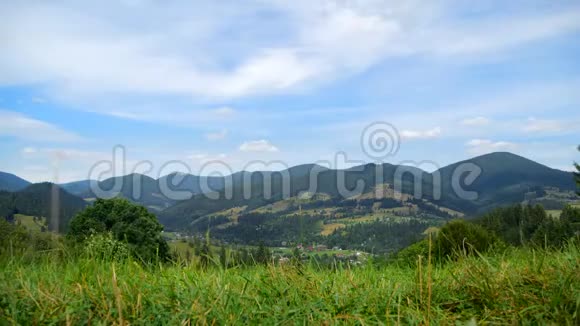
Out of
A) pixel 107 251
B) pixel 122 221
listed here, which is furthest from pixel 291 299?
pixel 122 221

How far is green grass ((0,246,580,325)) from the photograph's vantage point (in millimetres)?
3697

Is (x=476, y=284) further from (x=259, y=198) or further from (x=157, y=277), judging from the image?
(x=259, y=198)

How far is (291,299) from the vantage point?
425cm

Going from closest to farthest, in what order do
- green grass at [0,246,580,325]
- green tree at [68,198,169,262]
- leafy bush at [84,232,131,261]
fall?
green grass at [0,246,580,325]
leafy bush at [84,232,131,261]
green tree at [68,198,169,262]

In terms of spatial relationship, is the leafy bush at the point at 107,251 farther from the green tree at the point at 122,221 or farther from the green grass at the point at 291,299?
the green tree at the point at 122,221

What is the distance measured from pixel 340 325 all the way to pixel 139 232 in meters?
40.4

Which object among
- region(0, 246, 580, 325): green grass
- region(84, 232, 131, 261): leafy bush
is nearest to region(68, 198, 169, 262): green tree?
region(84, 232, 131, 261): leafy bush

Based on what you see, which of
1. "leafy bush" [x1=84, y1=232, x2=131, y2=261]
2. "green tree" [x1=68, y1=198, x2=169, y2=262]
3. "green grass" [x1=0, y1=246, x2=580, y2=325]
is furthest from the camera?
"green tree" [x1=68, y1=198, x2=169, y2=262]

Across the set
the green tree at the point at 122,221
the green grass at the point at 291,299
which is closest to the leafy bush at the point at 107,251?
the green grass at the point at 291,299

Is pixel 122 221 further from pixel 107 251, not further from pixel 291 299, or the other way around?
pixel 291 299

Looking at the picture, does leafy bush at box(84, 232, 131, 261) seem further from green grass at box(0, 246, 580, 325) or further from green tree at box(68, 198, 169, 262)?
green tree at box(68, 198, 169, 262)

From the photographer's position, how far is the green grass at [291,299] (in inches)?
146

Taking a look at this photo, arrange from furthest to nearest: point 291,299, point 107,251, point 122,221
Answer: point 122,221 < point 107,251 < point 291,299

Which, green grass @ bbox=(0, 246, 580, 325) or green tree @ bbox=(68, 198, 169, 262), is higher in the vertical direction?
green grass @ bbox=(0, 246, 580, 325)
